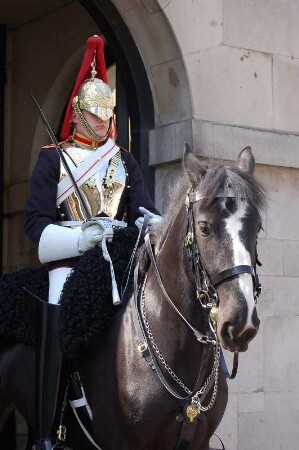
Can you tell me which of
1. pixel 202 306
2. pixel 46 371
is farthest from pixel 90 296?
pixel 202 306

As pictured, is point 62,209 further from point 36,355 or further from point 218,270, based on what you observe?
point 218,270

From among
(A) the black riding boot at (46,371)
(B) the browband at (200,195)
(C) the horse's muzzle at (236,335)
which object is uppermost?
(B) the browband at (200,195)

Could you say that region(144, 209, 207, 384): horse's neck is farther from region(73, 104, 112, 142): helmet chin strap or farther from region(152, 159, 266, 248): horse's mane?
region(73, 104, 112, 142): helmet chin strap

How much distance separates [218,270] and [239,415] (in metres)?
2.78

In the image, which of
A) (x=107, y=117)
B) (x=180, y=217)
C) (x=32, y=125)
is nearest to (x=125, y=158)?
(x=107, y=117)

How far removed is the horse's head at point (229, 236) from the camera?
3.66m

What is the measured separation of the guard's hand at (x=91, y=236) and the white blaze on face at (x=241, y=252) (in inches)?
34.7

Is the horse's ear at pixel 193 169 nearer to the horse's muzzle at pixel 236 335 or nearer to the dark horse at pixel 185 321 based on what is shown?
the dark horse at pixel 185 321

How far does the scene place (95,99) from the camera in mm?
4848

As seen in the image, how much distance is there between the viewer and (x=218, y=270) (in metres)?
3.77

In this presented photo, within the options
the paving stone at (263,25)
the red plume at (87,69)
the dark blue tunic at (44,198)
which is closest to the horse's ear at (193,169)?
the dark blue tunic at (44,198)

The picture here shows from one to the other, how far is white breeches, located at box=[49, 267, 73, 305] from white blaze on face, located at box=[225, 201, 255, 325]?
3.78ft

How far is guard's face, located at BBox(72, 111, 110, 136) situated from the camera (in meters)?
4.89

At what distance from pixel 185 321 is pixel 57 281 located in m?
0.91
